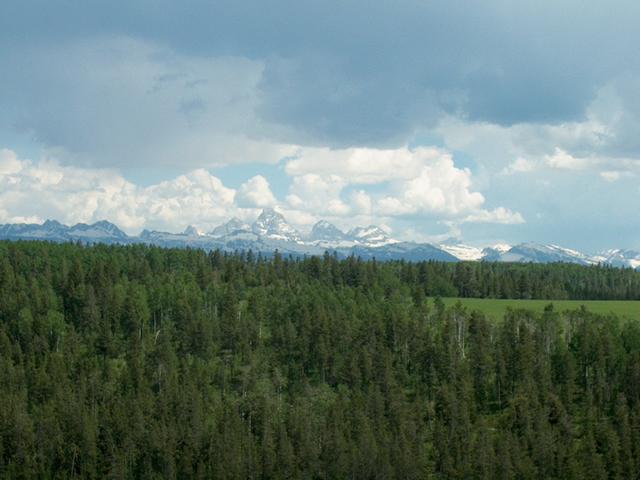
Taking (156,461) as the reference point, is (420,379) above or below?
above

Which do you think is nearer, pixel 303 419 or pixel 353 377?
pixel 303 419

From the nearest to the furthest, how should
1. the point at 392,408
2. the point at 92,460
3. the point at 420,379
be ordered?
the point at 92,460 → the point at 392,408 → the point at 420,379

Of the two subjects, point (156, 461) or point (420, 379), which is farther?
point (420, 379)

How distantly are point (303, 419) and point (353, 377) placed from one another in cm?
3259

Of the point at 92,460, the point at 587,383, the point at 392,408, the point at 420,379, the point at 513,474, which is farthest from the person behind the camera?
the point at 420,379

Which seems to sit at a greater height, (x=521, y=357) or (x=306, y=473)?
(x=521, y=357)

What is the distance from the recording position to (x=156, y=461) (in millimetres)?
150500

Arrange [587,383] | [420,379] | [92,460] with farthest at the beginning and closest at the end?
[420,379] → [587,383] → [92,460]

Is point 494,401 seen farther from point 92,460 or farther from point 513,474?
point 92,460

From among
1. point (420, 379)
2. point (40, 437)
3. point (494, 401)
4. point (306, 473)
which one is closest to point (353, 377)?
point (420, 379)

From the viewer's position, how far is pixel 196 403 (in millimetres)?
156875

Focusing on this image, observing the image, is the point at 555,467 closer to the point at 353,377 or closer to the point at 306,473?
the point at 306,473

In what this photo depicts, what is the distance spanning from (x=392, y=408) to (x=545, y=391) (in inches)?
1229

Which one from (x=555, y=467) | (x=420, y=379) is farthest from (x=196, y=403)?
(x=555, y=467)
